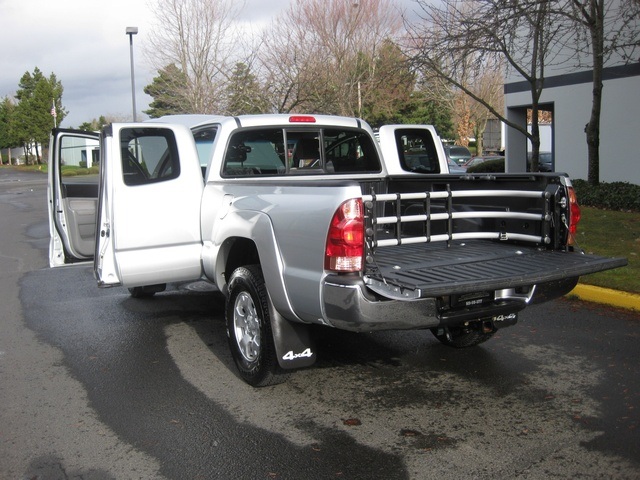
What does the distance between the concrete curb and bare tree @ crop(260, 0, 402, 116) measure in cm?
1615

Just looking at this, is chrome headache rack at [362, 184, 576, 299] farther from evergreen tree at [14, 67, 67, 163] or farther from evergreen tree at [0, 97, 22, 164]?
evergreen tree at [0, 97, 22, 164]

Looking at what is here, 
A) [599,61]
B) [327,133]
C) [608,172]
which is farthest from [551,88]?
[327,133]

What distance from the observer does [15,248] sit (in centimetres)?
1317

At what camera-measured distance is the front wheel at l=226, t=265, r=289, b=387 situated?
4.87m

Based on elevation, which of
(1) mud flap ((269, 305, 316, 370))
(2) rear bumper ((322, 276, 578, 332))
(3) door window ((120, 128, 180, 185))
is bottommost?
(1) mud flap ((269, 305, 316, 370))

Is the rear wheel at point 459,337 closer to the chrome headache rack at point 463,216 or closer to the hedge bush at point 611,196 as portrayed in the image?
the chrome headache rack at point 463,216

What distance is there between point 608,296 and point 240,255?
4.24 meters

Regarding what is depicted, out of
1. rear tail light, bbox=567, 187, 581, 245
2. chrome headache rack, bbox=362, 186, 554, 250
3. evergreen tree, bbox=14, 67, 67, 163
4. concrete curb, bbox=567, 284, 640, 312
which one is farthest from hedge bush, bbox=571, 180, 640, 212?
evergreen tree, bbox=14, 67, 67, 163

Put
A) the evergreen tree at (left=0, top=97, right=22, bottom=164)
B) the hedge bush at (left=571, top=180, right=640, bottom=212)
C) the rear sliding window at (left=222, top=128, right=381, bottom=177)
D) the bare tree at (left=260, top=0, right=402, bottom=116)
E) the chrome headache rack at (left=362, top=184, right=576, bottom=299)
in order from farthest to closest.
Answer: the evergreen tree at (left=0, top=97, right=22, bottom=164) < the bare tree at (left=260, top=0, right=402, bottom=116) < the hedge bush at (left=571, top=180, right=640, bottom=212) < the rear sliding window at (left=222, top=128, right=381, bottom=177) < the chrome headache rack at (left=362, top=184, right=576, bottom=299)

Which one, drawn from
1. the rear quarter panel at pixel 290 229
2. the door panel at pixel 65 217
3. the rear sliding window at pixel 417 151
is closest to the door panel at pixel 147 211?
the rear quarter panel at pixel 290 229

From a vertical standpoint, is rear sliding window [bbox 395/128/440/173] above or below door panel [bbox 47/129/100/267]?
above

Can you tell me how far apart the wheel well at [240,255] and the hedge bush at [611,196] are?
401 inches

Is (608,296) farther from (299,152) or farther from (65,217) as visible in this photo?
(65,217)

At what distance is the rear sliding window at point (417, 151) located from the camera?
25.6 feet
